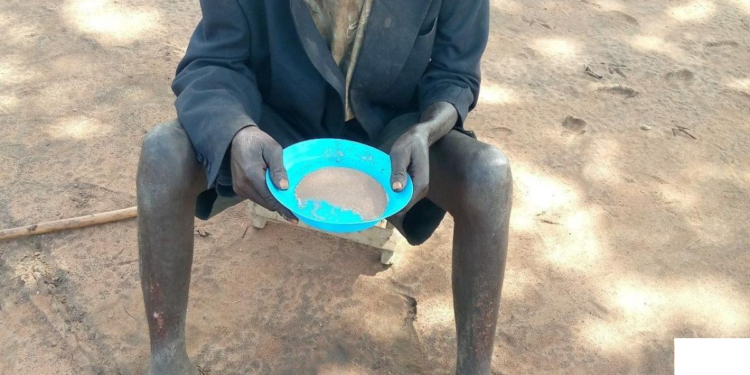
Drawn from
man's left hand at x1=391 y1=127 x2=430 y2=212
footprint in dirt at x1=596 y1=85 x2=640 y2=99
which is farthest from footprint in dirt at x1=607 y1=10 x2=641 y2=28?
man's left hand at x1=391 y1=127 x2=430 y2=212

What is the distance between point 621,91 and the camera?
3.13m

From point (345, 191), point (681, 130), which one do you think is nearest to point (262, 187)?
point (345, 191)

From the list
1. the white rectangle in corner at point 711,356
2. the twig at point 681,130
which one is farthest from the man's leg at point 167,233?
the twig at point 681,130

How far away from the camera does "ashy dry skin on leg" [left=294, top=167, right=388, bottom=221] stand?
153cm

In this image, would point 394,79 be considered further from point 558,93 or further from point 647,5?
point 647,5

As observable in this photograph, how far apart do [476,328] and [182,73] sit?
94 centimetres

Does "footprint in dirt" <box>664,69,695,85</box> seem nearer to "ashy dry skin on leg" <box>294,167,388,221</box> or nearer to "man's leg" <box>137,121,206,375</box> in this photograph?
"ashy dry skin on leg" <box>294,167,388,221</box>

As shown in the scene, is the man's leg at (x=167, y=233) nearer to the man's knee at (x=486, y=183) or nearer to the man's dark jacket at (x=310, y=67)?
the man's dark jacket at (x=310, y=67)

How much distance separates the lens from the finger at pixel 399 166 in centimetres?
149

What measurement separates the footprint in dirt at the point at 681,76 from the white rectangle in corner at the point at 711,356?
159cm

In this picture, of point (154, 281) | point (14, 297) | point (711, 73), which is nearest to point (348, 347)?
point (154, 281)

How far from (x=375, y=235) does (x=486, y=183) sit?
2.11 feet

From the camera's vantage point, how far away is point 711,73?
10.8 ft

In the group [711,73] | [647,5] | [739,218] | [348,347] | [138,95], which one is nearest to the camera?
[348,347]
